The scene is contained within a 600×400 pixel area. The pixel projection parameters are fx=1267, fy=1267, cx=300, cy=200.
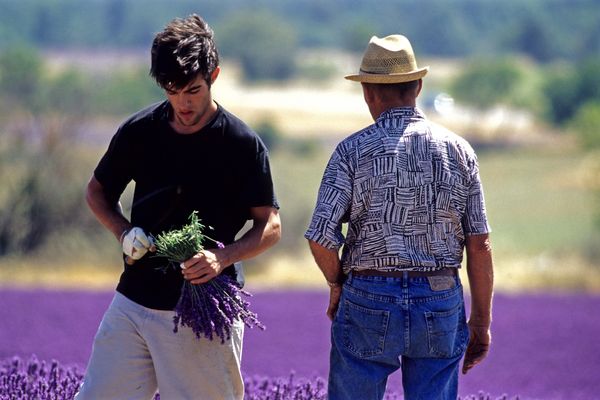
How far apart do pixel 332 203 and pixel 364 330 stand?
0.45 metres

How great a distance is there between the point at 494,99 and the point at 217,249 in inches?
3111

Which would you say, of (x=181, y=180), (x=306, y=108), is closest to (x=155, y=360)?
(x=181, y=180)

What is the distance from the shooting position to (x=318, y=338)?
1101 centimetres

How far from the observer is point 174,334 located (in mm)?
4414

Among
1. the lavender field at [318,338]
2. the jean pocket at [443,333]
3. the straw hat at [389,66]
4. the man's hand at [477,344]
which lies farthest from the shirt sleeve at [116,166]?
the lavender field at [318,338]

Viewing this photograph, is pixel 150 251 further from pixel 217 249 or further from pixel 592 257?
pixel 592 257

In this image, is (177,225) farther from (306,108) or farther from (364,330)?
(306,108)

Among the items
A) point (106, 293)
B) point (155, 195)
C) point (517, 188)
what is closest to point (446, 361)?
point (155, 195)

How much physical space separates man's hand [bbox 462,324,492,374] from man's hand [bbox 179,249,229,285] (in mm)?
981

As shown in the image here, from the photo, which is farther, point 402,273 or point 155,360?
point 155,360

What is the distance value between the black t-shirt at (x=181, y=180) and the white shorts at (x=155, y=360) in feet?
0.25

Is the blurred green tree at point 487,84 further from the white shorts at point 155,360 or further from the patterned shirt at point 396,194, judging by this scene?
the white shorts at point 155,360

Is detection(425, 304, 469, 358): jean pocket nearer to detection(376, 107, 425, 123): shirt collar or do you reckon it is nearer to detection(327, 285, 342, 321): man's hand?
detection(327, 285, 342, 321): man's hand

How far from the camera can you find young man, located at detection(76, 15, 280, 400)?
173 inches
